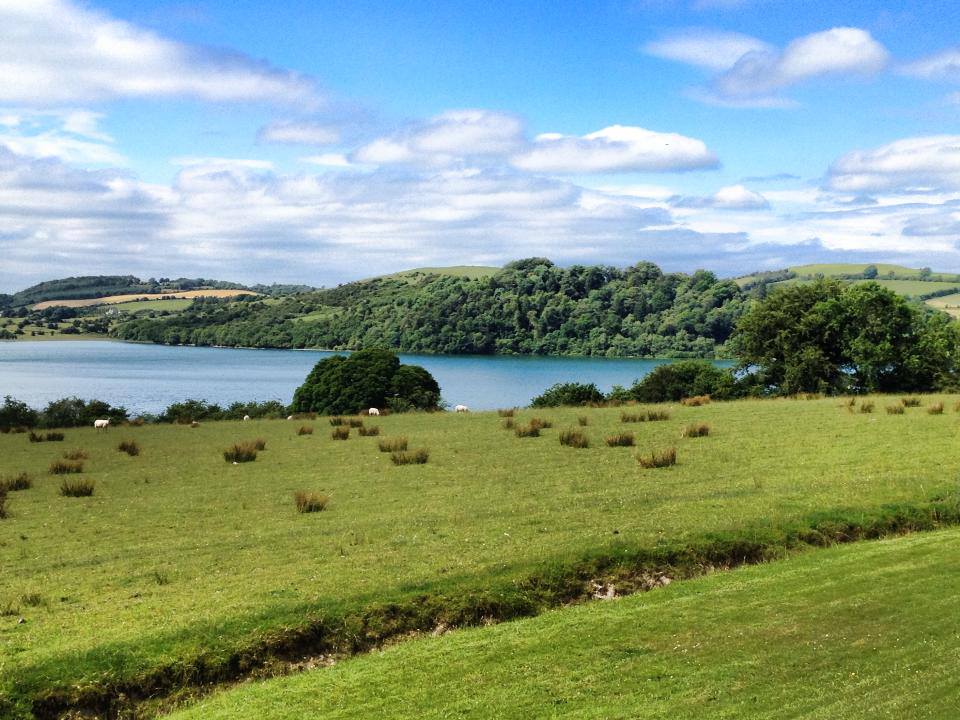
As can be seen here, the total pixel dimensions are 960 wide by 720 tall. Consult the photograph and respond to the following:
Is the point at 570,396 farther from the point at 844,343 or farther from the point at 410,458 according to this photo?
the point at 410,458

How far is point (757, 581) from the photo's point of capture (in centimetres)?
1052

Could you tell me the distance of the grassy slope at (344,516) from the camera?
9.24m

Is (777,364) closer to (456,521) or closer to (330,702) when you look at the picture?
(456,521)

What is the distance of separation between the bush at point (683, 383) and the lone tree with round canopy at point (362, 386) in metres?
13.6

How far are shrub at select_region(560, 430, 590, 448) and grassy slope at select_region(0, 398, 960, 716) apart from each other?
353 millimetres

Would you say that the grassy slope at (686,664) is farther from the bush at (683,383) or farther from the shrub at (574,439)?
the bush at (683,383)

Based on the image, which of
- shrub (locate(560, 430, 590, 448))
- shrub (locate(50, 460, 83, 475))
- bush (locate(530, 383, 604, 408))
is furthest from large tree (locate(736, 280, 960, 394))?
shrub (locate(50, 460, 83, 475))

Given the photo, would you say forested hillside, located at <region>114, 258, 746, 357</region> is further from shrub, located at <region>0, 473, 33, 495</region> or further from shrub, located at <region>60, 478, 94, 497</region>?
shrub, located at <region>60, 478, 94, 497</region>

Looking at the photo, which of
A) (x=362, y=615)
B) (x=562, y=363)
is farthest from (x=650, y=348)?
(x=362, y=615)

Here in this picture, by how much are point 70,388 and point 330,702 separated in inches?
3757

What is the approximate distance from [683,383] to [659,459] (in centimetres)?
3795

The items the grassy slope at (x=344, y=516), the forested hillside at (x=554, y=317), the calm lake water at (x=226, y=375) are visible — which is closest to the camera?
the grassy slope at (x=344, y=516)

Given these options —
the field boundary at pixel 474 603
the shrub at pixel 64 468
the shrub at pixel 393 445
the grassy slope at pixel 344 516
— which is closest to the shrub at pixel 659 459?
the grassy slope at pixel 344 516

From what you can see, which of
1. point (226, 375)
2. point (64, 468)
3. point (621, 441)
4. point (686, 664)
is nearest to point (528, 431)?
point (621, 441)
